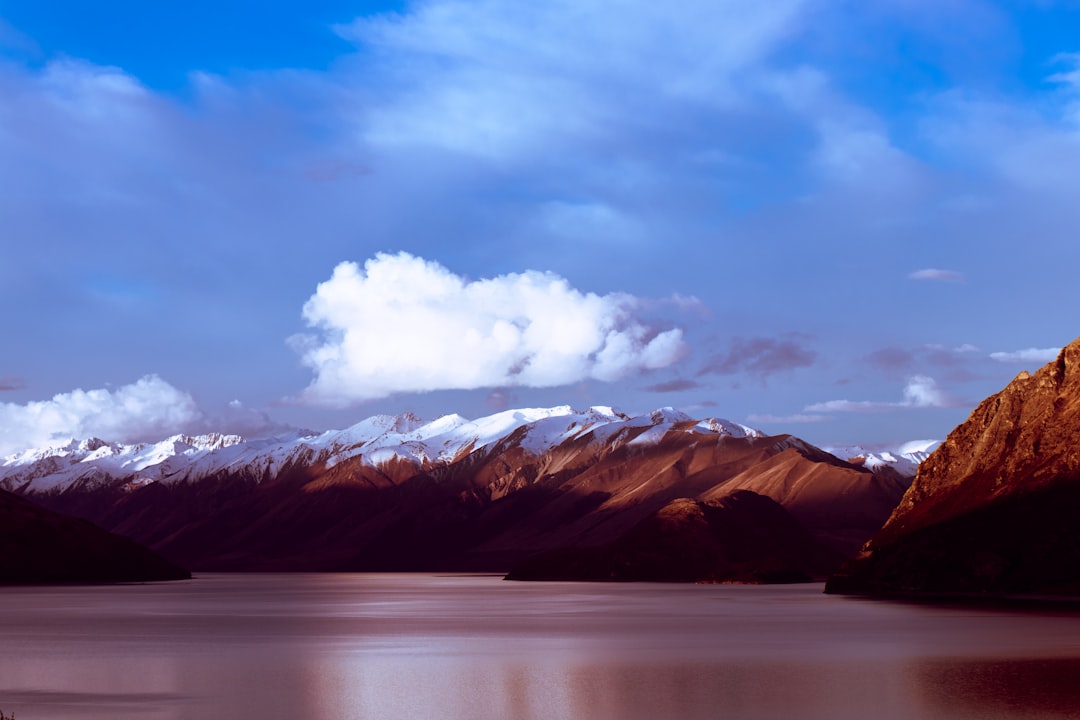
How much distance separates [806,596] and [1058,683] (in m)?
132

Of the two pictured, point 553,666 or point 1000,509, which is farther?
point 1000,509

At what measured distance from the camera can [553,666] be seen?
78.7 m

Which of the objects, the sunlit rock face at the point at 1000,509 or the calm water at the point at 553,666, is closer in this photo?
the calm water at the point at 553,666

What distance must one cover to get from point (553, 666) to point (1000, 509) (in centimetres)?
10413

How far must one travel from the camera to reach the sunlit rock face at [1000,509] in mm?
158000

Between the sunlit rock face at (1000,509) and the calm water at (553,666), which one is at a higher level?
the sunlit rock face at (1000,509)

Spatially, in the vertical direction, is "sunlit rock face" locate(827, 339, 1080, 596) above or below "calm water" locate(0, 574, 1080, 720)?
above

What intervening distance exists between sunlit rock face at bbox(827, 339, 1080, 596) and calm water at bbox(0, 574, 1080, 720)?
88.9 feet

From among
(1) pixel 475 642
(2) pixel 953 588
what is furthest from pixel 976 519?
(1) pixel 475 642

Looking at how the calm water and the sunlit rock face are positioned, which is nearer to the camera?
the calm water

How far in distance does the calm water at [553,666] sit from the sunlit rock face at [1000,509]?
2708 cm

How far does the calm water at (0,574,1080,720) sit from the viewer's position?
2281 inches

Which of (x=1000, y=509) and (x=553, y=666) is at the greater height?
(x=1000, y=509)

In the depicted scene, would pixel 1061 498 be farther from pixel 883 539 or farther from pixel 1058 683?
pixel 1058 683
